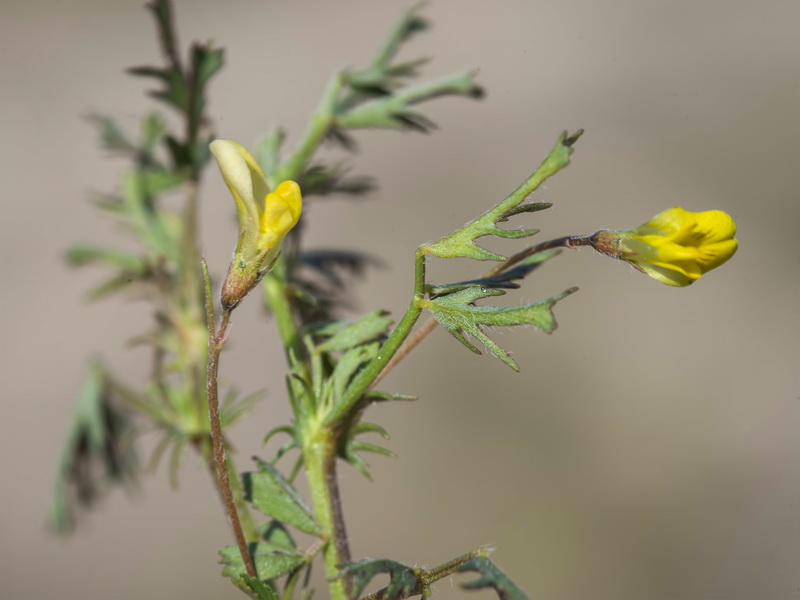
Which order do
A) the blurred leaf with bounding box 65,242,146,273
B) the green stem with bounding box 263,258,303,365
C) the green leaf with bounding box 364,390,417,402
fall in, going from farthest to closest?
1. the blurred leaf with bounding box 65,242,146,273
2. the green stem with bounding box 263,258,303,365
3. the green leaf with bounding box 364,390,417,402

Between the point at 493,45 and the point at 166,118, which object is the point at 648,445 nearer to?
the point at 493,45

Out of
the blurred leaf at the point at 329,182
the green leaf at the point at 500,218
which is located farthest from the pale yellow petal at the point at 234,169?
the blurred leaf at the point at 329,182

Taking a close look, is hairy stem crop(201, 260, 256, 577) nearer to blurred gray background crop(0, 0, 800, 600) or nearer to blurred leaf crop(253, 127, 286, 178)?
blurred leaf crop(253, 127, 286, 178)

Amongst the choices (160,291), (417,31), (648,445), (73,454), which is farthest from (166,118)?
(648,445)

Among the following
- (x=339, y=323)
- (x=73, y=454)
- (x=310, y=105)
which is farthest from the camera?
(x=310, y=105)

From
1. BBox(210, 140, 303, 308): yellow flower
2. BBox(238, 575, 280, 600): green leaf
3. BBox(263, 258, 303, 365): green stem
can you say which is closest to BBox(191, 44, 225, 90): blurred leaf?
BBox(263, 258, 303, 365): green stem
